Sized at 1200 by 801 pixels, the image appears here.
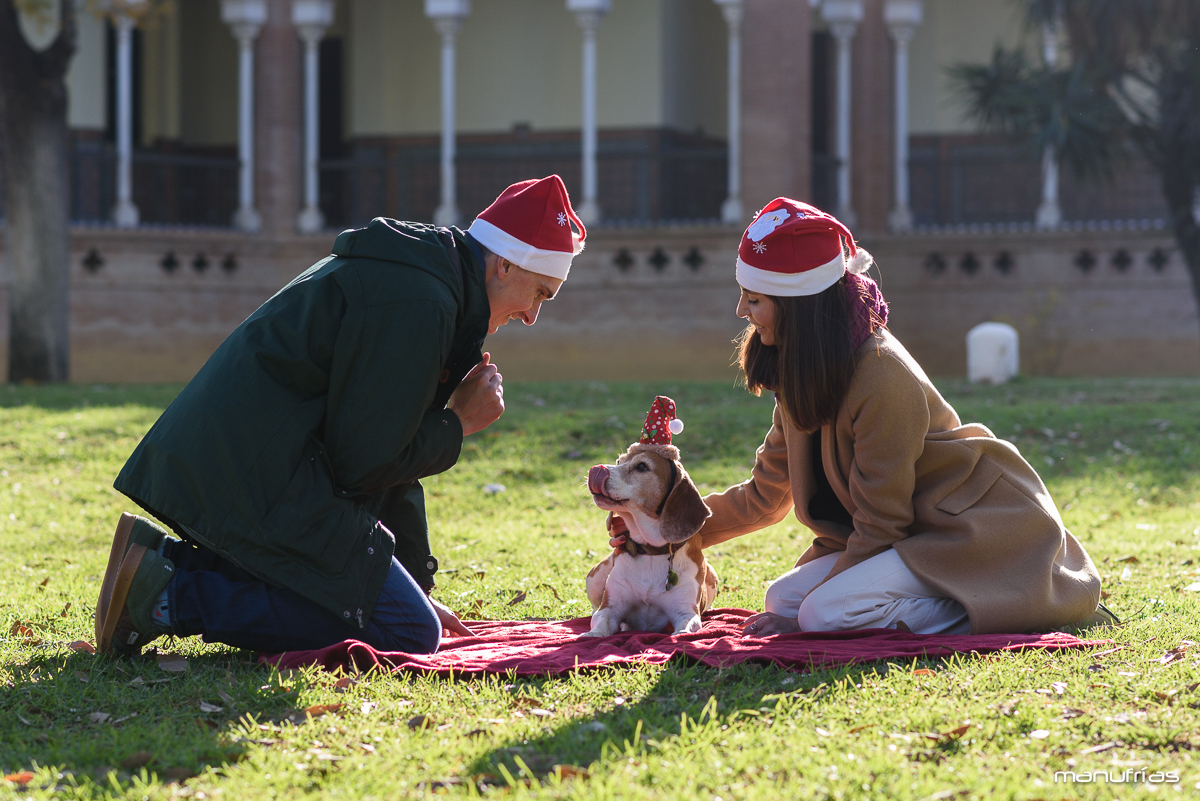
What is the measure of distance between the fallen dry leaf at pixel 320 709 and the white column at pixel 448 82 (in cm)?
1419

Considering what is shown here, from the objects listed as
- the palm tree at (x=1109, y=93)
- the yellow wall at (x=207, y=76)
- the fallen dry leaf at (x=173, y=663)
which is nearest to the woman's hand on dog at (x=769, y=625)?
the fallen dry leaf at (x=173, y=663)

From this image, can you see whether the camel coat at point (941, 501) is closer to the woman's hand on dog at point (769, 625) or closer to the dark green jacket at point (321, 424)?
the woman's hand on dog at point (769, 625)

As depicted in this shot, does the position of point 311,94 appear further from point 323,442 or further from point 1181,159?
point 323,442

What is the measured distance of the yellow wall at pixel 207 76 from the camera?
19391 mm

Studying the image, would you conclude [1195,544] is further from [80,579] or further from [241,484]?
[80,579]

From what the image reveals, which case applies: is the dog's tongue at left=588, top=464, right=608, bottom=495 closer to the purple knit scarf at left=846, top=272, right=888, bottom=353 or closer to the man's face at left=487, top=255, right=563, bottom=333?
the man's face at left=487, top=255, right=563, bottom=333

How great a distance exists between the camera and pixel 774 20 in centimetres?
1662

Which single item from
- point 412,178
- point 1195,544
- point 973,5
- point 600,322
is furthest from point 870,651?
point 973,5

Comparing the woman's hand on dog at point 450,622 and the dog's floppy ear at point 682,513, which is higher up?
the dog's floppy ear at point 682,513

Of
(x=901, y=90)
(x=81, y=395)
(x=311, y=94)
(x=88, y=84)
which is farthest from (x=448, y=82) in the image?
(x=81, y=395)

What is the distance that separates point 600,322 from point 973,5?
25.5 ft

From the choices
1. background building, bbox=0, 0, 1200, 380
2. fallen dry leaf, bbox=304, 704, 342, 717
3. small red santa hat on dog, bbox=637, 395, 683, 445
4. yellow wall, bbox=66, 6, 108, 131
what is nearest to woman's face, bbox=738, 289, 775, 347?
small red santa hat on dog, bbox=637, 395, 683, 445

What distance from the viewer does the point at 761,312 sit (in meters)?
4.22

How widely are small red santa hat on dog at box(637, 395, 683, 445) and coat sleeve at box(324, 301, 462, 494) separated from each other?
2.73 feet
